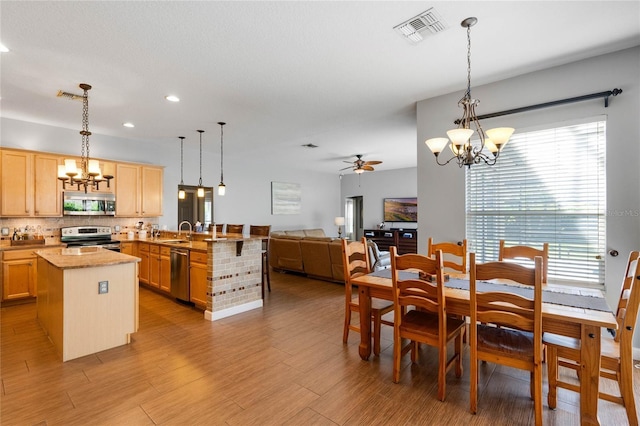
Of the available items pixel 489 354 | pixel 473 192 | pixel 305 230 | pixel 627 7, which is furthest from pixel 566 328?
pixel 305 230

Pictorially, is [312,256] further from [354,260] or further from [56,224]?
[56,224]

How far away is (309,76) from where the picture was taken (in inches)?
135

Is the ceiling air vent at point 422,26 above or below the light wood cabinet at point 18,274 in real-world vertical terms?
above

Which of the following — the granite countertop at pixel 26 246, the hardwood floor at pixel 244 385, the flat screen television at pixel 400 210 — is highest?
the flat screen television at pixel 400 210

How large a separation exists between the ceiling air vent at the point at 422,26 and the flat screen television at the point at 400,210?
752 centimetres

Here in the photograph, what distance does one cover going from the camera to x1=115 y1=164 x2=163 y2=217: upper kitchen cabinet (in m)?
5.72

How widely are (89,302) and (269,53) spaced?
2957 mm

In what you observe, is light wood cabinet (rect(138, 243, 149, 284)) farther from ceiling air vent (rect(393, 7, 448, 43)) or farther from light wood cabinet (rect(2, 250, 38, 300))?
ceiling air vent (rect(393, 7, 448, 43))

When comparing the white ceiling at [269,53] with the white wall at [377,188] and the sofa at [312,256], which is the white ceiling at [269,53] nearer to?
the sofa at [312,256]

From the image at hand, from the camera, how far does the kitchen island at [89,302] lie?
9.49ft

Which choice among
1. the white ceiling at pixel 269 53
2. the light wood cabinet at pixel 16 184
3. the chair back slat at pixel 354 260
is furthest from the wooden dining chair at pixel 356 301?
the light wood cabinet at pixel 16 184

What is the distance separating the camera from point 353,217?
11844mm

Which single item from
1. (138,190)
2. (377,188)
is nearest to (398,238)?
(377,188)

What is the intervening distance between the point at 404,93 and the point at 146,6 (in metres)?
2.88
